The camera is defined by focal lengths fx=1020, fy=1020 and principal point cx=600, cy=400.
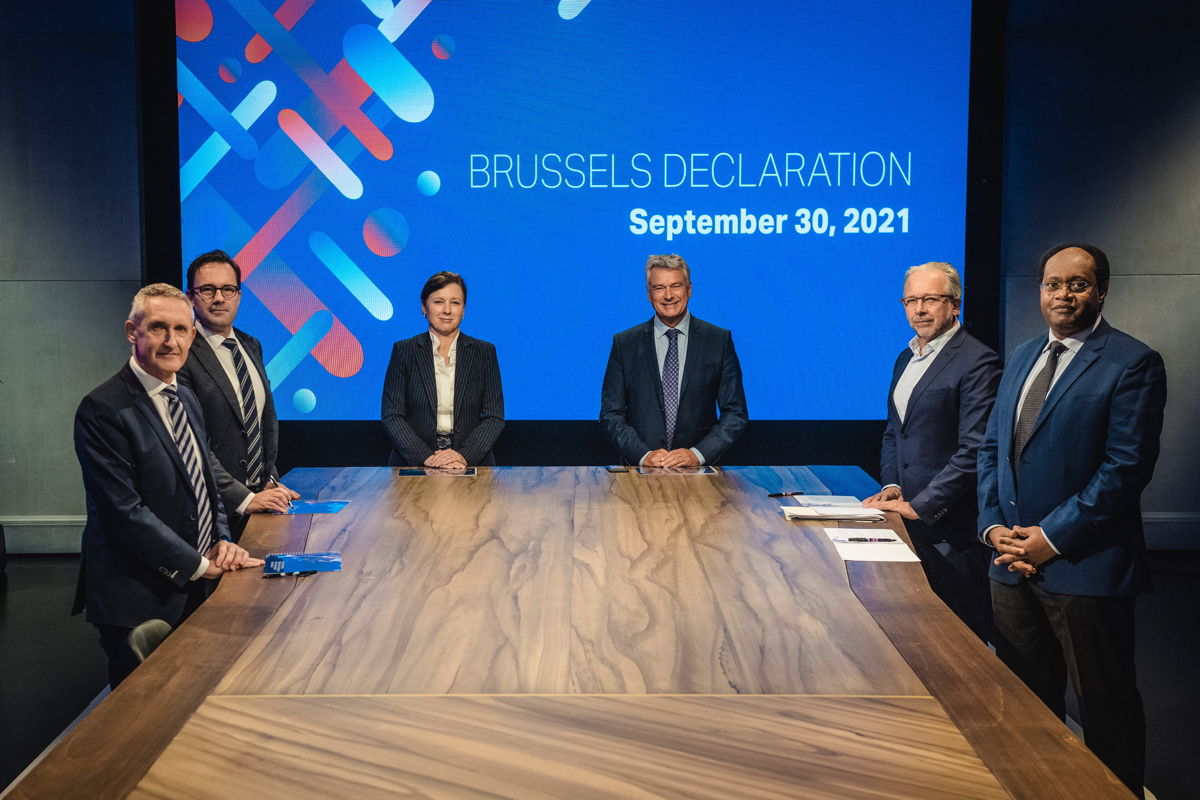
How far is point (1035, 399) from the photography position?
2.91 metres

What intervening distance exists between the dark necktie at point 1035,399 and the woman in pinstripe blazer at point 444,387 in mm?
2192

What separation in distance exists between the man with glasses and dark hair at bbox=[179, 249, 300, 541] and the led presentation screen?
1.67m

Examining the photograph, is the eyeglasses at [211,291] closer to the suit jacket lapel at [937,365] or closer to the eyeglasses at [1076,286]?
the suit jacket lapel at [937,365]

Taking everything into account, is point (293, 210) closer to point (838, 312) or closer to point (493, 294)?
point (493, 294)

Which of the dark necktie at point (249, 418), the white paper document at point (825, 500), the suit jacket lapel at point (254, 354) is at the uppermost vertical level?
the suit jacket lapel at point (254, 354)

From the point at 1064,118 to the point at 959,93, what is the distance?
0.73 m

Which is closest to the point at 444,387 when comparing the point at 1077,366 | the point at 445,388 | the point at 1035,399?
the point at 445,388

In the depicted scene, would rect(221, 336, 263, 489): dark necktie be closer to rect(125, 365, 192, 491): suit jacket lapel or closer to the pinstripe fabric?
the pinstripe fabric

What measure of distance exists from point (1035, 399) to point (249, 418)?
2713 millimetres

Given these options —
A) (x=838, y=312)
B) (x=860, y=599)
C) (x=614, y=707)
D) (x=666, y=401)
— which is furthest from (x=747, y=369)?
(x=614, y=707)

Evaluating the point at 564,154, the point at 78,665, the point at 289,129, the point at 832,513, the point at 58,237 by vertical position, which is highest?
the point at 289,129

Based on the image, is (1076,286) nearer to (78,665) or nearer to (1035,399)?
(1035,399)

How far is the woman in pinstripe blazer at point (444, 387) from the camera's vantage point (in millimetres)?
4344

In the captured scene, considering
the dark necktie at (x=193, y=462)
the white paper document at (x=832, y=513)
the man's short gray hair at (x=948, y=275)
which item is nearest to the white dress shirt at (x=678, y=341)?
the man's short gray hair at (x=948, y=275)
